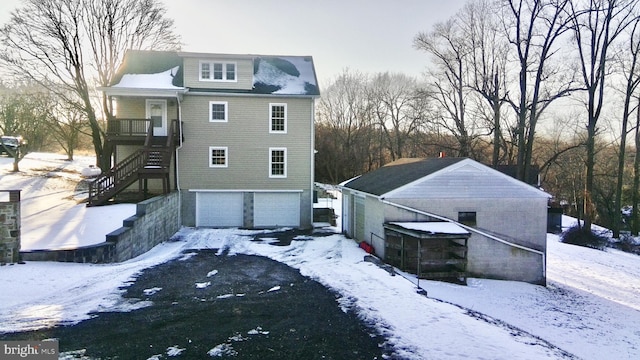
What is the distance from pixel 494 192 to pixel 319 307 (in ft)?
29.0

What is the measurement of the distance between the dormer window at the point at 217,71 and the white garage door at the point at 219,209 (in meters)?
5.76

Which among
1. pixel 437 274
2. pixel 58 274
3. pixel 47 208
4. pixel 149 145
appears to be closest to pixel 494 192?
pixel 437 274

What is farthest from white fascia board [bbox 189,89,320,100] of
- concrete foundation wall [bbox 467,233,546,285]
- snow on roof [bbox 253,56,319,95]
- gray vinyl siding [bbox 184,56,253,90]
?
concrete foundation wall [bbox 467,233,546,285]

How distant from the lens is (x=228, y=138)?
2005 cm

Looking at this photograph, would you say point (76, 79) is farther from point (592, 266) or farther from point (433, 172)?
point (592, 266)

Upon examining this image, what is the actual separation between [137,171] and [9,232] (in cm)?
761

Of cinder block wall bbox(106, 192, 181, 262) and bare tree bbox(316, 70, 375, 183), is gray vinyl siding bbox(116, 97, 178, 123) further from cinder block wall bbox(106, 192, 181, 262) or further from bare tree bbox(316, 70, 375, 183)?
bare tree bbox(316, 70, 375, 183)

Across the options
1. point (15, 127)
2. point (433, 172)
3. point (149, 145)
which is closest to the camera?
point (433, 172)

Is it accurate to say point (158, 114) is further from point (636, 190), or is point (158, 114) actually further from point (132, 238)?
point (636, 190)

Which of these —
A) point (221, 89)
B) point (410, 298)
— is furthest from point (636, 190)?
point (221, 89)

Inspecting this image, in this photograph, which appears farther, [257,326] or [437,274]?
[437,274]

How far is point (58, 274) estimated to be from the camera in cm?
919

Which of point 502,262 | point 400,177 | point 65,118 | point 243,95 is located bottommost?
point 502,262

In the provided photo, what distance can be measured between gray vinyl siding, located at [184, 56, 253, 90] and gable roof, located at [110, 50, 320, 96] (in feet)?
0.55
